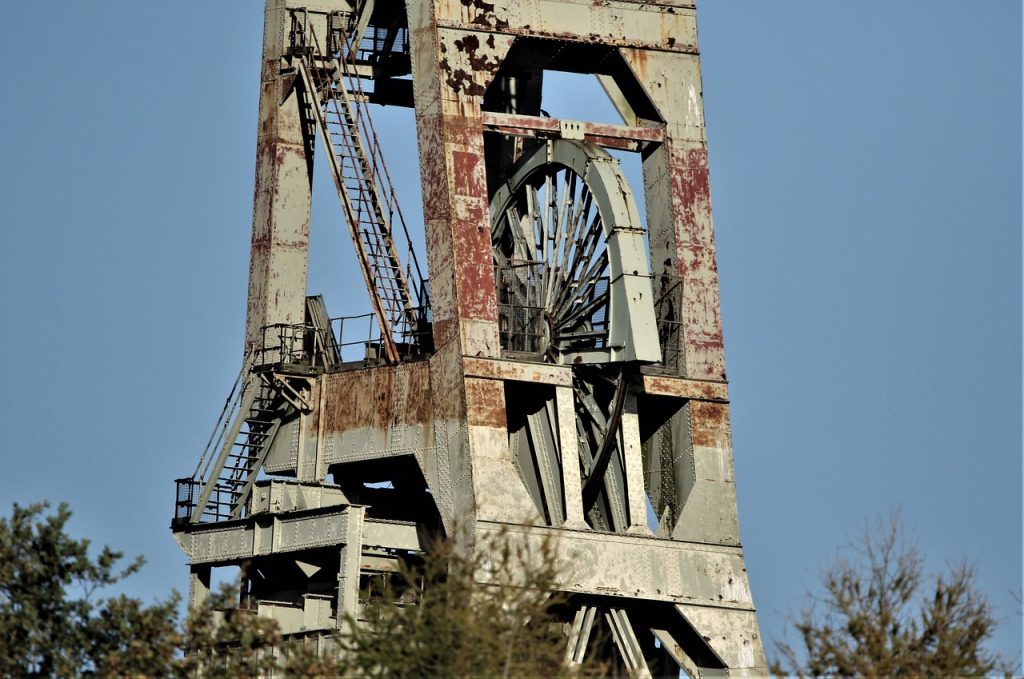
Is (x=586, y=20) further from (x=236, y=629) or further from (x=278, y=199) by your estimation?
(x=236, y=629)

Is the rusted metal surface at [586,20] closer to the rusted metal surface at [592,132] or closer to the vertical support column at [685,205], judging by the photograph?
the vertical support column at [685,205]

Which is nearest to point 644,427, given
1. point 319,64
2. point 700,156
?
point 700,156

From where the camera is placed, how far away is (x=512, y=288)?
138 ft

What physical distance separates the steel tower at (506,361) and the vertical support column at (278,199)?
0.05 metres

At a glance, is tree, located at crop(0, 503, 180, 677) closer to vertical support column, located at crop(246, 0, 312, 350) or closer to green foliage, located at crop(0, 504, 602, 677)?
green foliage, located at crop(0, 504, 602, 677)

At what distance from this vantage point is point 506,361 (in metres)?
38.0

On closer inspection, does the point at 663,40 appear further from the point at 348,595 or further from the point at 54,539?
the point at 54,539

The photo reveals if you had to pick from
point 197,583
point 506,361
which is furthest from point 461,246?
point 197,583

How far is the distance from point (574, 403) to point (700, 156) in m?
4.56

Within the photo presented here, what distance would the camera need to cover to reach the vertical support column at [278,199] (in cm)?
4372

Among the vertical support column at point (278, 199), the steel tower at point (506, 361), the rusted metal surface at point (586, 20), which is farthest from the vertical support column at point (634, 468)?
the vertical support column at point (278, 199)

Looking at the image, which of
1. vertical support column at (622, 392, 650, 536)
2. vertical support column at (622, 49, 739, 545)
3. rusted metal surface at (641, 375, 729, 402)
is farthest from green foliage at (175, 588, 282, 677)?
rusted metal surface at (641, 375, 729, 402)

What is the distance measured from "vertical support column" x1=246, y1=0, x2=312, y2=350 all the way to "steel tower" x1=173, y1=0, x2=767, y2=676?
5 cm

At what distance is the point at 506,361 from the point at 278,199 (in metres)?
7.81
